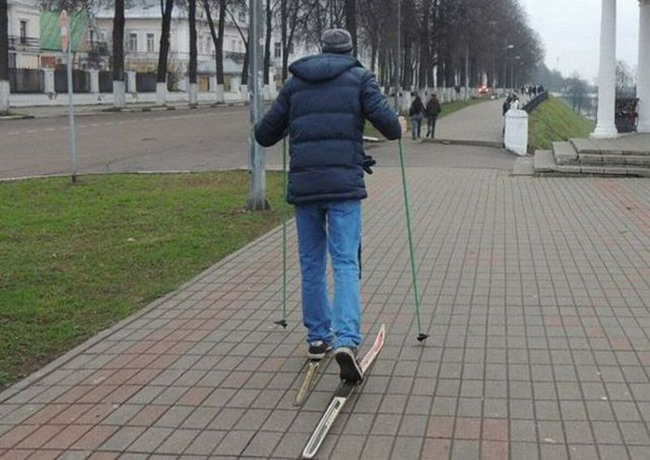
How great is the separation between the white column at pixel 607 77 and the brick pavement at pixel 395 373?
45.1 feet

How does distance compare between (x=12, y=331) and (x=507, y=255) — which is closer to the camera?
(x=12, y=331)

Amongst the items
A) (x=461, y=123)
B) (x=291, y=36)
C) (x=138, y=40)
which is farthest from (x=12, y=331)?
(x=138, y=40)

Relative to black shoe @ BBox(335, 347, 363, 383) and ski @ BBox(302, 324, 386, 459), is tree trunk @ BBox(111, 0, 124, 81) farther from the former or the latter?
black shoe @ BBox(335, 347, 363, 383)

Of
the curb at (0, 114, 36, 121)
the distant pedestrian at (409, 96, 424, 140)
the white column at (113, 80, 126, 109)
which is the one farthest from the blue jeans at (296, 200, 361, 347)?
the white column at (113, 80, 126, 109)

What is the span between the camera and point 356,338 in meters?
4.93

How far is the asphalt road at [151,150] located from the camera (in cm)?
2003

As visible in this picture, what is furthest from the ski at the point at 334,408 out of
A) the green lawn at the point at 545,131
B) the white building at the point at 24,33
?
the white building at the point at 24,33

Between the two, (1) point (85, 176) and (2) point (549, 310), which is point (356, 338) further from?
(1) point (85, 176)

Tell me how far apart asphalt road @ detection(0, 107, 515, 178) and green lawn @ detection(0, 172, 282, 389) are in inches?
155

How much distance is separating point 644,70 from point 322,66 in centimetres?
2139

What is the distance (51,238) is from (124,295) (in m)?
3.04

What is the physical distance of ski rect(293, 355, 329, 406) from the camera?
4.89 meters

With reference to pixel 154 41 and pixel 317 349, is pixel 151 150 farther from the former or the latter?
pixel 154 41

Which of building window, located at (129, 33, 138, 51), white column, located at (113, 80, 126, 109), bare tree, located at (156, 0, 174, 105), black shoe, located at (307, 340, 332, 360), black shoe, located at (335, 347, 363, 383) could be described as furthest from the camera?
building window, located at (129, 33, 138, 51)
